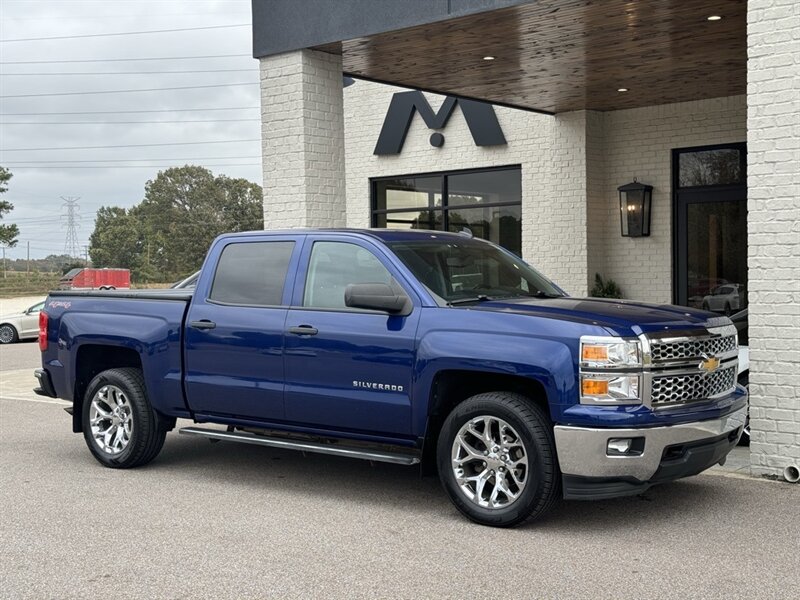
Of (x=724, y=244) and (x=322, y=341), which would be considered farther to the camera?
(x=724, y=244)

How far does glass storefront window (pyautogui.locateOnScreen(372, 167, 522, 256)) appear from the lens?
1752cm

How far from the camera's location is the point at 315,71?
11.5 meters

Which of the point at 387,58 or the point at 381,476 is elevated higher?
the point at 387,58

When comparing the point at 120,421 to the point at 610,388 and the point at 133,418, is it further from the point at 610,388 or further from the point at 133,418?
the point at 610,388

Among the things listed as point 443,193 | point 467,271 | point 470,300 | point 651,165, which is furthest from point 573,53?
point 443,193

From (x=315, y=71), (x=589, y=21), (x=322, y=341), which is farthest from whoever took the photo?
→ (x=315, y=71)

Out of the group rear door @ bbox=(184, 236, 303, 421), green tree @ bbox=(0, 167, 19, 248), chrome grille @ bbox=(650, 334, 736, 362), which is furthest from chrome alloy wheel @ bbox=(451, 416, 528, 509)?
green tree @ bbox=(0, 167, 19, 248)

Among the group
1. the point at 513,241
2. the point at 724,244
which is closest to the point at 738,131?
the point at 724,244

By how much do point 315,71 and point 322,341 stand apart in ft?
16.6

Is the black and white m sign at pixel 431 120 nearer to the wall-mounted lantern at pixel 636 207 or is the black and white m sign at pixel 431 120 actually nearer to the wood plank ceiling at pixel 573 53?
the wood plank ceiling at pixel 573 53

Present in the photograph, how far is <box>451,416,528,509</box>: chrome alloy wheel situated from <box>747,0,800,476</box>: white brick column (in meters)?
2.44

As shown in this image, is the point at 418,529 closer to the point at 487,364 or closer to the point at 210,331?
the point at 487,364

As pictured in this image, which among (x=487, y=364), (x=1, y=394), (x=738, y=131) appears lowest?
(x=1, y=394)

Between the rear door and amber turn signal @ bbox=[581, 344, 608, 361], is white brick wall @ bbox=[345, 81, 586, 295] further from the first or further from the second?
amber turn signal @ bbox=[581, 344, 608, 361]
